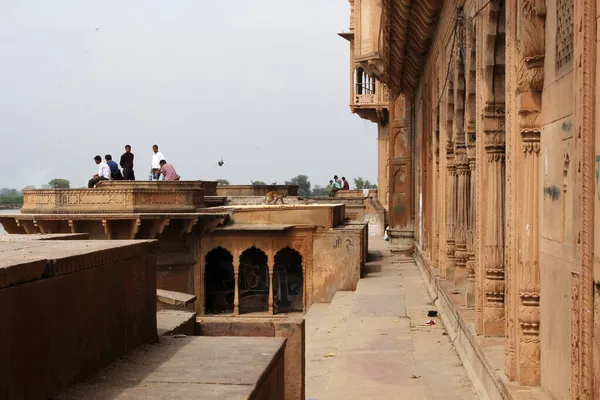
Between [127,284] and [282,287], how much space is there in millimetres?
14315

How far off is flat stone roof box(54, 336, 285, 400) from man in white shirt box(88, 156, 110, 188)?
580 inches

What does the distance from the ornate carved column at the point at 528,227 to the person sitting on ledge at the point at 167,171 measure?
15414 mm

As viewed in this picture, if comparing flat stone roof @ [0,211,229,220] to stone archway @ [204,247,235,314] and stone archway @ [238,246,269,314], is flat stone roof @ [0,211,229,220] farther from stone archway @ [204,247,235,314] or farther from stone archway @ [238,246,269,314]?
stone archway @ [238,246,269,314]

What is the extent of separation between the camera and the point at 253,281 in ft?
60.5

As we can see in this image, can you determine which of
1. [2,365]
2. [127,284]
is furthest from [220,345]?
[2,365]

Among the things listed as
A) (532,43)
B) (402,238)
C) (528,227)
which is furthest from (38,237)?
(402,238)

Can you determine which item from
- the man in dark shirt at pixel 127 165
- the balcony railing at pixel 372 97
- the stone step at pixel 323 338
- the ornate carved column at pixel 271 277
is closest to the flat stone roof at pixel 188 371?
the stone step at pixel 323 338

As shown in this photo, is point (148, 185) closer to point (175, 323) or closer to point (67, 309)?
point (175, 323)

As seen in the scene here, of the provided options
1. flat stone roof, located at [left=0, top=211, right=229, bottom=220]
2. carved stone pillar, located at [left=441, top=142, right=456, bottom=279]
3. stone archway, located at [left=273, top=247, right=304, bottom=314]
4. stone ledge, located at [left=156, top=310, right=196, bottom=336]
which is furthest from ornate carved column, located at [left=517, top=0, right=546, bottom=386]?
stone archway, located at [left=273, top=247, right=304, bottom=314]

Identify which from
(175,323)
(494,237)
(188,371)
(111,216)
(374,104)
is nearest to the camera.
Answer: (188,371)

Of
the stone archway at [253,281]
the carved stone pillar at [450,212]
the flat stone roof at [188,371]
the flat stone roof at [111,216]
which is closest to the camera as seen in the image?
the flat stone roof at [188,371]

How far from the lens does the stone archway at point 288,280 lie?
18047 millimetres

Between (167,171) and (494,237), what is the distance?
46.5ft

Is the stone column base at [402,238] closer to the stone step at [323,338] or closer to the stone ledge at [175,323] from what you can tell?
the stone step at [323,338]
